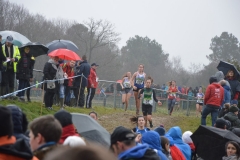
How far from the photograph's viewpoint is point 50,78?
1530 cm

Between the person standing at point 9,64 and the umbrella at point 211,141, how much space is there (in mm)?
6377

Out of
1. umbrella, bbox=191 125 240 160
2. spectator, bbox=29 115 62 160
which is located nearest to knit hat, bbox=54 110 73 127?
spectator, bbox=29 115 62 160

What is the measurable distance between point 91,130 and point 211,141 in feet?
12.9

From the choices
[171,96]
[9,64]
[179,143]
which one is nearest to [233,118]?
[179,143]

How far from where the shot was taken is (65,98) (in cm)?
1748

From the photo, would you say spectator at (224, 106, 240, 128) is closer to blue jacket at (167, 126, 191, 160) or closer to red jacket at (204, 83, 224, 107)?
red jacket at (204, 83, 224, 107)

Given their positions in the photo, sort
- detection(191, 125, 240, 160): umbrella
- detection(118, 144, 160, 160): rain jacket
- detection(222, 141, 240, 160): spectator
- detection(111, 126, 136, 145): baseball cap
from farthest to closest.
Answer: detection(191, 125, 240, 160): umbrella
detection(222, 141, 240, 160): spectator
detection(111, 126, 136, 145): baseball cap
detection(118, 144, 160, 160): rain jacket

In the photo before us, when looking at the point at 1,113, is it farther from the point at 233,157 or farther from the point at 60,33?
the point at 60,33

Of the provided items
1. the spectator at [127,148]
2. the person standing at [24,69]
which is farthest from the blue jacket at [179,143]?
the person standing at [24,69]

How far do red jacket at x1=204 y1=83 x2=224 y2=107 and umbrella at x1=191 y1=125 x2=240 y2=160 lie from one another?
5679 mm

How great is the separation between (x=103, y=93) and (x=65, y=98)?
529cm

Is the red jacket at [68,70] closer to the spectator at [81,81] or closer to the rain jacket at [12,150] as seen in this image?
the spectator at [81,81]

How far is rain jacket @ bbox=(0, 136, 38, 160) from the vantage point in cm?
393

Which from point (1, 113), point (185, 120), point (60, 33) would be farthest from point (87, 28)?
point (1, 113)
